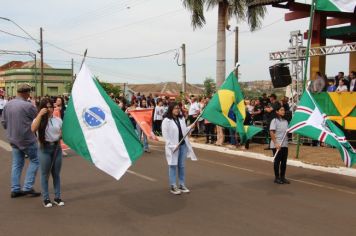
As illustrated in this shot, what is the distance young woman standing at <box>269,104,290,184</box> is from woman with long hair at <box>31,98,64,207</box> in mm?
4411

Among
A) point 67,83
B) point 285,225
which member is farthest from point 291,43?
point 67,83

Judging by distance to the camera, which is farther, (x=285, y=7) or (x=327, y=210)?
(x=285, y=7)

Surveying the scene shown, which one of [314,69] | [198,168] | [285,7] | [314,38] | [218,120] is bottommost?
[198,168]

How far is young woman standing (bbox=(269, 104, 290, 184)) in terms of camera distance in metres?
9.10

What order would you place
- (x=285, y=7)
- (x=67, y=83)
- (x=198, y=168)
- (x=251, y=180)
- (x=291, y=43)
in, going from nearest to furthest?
(x=251, y=180) → (x=198, y=168) → (x=291, y=43) → (x=285, y=7) → (x=67, y=83)

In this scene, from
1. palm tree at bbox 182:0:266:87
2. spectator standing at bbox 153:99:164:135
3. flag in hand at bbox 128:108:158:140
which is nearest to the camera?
flag in hand at bbox 128:108:158:140

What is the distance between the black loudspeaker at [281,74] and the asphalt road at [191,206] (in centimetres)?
688

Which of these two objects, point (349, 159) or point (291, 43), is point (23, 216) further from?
point (291, 43)

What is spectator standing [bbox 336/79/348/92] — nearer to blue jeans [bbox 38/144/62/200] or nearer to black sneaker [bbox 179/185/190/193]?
black sneaker [bbox 179/185/190/193]

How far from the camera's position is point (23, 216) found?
20.8ft

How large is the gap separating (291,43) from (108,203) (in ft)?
38.0

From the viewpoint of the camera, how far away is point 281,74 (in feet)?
55.0

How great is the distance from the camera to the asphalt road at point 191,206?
5836mm

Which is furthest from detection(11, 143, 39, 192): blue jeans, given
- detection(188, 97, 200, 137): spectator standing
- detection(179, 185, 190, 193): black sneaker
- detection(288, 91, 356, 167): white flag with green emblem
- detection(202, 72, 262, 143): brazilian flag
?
detection(188, 97, 200, 137): spectator standing
